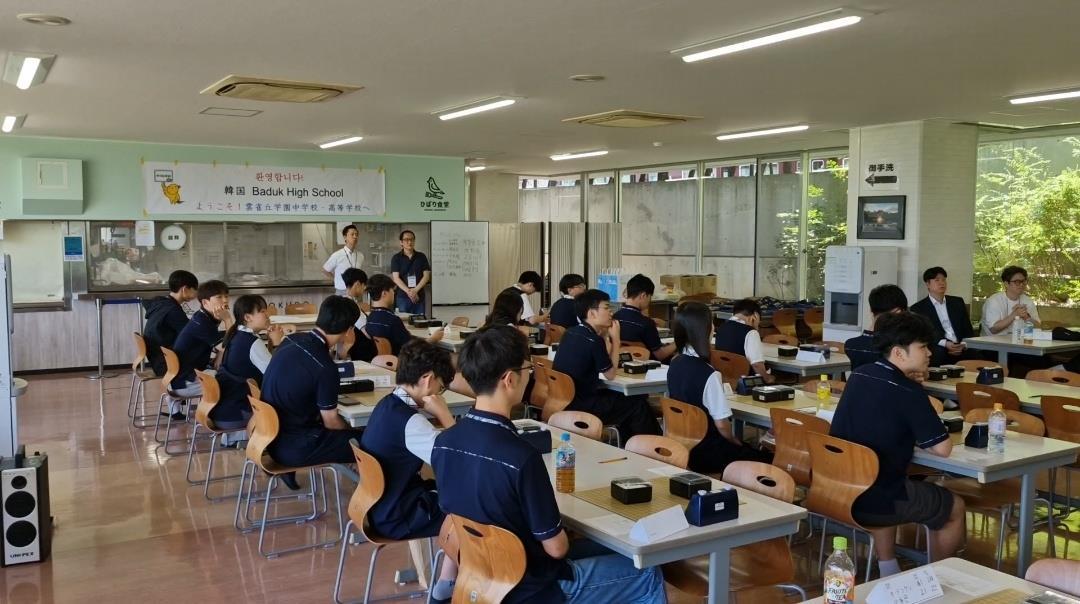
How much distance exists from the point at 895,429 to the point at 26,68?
563 centimetres

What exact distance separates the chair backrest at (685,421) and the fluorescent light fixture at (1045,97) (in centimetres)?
507

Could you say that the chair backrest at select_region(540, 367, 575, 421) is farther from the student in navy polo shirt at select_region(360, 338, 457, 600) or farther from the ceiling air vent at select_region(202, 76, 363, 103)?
the ceiling air vent at select_region(202, 76, 363, 103)

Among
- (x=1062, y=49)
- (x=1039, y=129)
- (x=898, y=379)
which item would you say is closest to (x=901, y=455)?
(x=898, y=379)

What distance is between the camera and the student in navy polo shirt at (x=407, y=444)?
349cm

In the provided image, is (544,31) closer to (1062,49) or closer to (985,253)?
(1062,49)

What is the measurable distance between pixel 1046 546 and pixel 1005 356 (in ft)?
9.93

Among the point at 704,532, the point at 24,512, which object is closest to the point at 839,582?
the point at 704,532

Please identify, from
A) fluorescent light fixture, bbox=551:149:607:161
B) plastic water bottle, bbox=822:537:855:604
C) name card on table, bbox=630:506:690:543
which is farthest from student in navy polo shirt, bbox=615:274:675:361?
fluorescent light fixture, bbox=551:149:607:161

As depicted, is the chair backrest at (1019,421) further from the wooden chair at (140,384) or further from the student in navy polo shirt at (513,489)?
the wooden chair at (140,384)

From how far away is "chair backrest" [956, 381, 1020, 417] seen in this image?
190 inches

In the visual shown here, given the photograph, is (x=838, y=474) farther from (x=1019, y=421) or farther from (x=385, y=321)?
(x=385, y=321)

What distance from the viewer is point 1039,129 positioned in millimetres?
9867

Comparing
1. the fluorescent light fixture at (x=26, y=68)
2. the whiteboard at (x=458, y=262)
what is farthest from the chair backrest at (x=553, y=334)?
the fluorescent light fixture at (x=26, y=68)

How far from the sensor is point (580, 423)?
168 inches
